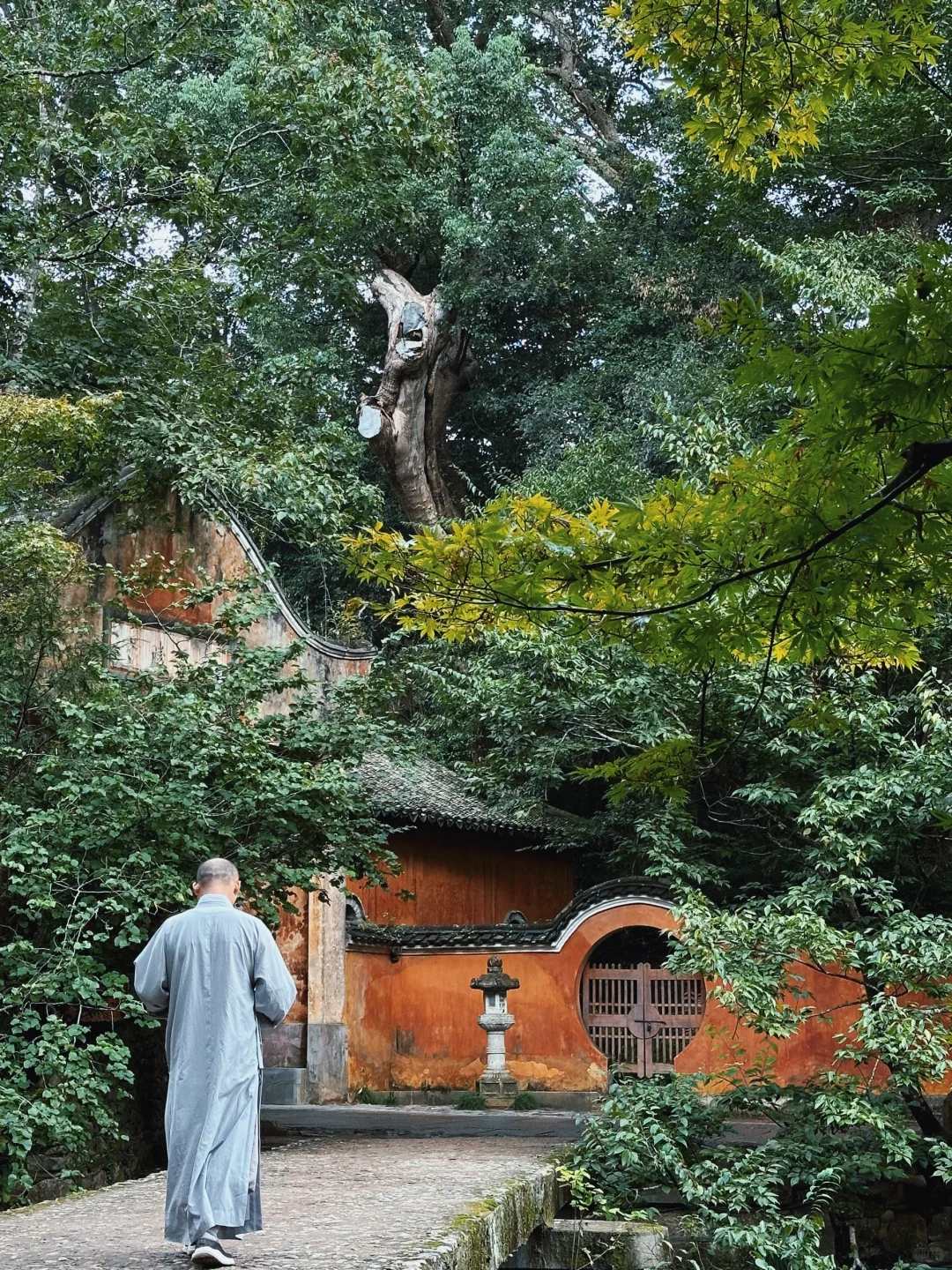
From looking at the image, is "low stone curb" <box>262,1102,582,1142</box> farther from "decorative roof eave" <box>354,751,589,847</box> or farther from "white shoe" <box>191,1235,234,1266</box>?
"white shoe" <box>191,1235,234,1266</box>

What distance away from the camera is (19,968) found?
30.0 feet

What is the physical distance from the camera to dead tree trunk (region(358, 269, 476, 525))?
79.4ft

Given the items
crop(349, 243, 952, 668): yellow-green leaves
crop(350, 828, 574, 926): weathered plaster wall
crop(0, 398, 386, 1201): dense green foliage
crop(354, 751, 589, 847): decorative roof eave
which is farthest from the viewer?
crop(350, 828, 574, 926): weathered plaster wall

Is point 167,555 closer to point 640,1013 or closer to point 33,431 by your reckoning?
point 33,431

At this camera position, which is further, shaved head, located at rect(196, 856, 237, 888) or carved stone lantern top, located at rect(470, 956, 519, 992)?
carved stone lantern top, located at rect(470, 956, 519, 992)

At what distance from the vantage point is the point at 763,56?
17.5ft

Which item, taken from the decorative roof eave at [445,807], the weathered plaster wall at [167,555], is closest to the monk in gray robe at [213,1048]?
the weathered plaster wall at [167,555]

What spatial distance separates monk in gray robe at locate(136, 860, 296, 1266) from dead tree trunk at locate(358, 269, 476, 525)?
62.4 feet

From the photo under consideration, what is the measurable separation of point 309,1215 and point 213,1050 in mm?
1694

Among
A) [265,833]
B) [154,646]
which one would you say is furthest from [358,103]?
[265,833]

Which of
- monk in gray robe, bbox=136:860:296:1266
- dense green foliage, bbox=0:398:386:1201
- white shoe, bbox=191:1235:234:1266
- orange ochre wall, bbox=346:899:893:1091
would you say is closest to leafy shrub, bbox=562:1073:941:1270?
dense green foliage, bbox=0:398:386:1201

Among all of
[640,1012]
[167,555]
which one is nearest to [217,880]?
[167,555]

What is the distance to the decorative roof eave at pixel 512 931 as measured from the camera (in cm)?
1675

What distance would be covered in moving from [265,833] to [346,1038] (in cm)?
799
